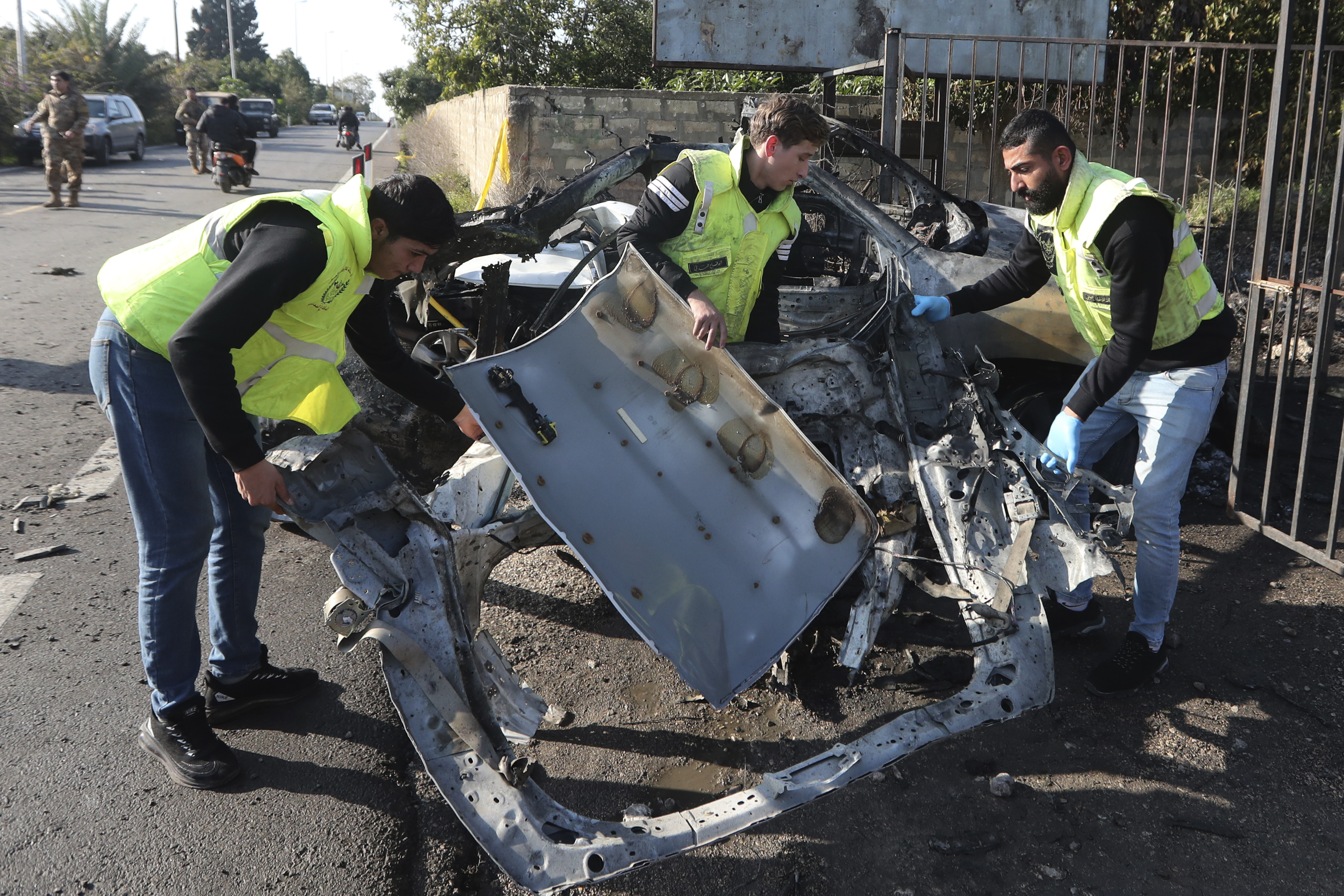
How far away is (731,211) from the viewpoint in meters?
3.22

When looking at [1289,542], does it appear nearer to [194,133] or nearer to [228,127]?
[228,127]

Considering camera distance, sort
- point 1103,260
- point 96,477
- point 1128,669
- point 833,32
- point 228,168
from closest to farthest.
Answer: point 1103,260 → point 1128,669 → point 96,477 → point 833,32 → point 228,168

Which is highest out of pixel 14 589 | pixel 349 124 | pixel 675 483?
pixel 349 124

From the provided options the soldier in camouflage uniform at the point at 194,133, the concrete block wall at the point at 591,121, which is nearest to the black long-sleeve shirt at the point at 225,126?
the soldier in camouflage uniform at the point at 194,133

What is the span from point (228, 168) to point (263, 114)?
78.1 ft

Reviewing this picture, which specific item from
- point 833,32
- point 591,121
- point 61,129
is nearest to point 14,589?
point 591,121

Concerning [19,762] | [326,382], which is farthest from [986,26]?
[19,762]

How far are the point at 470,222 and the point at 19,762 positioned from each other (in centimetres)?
258

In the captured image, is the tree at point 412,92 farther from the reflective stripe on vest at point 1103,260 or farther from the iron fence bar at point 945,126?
the reflective stripe on vest at point 1103,260

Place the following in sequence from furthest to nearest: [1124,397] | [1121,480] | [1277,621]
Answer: [1121,480], [1277,621], [1124,397]

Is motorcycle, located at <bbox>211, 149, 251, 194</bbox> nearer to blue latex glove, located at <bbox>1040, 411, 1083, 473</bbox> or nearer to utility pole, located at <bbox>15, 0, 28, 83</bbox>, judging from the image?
utility pole, located at <bbox>15, 0, 28, 83</bbox>

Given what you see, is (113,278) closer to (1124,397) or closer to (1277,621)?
(1124,397)

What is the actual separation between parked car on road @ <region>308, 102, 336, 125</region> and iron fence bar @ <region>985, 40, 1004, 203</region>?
165 feet

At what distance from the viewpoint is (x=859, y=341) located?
329cm
